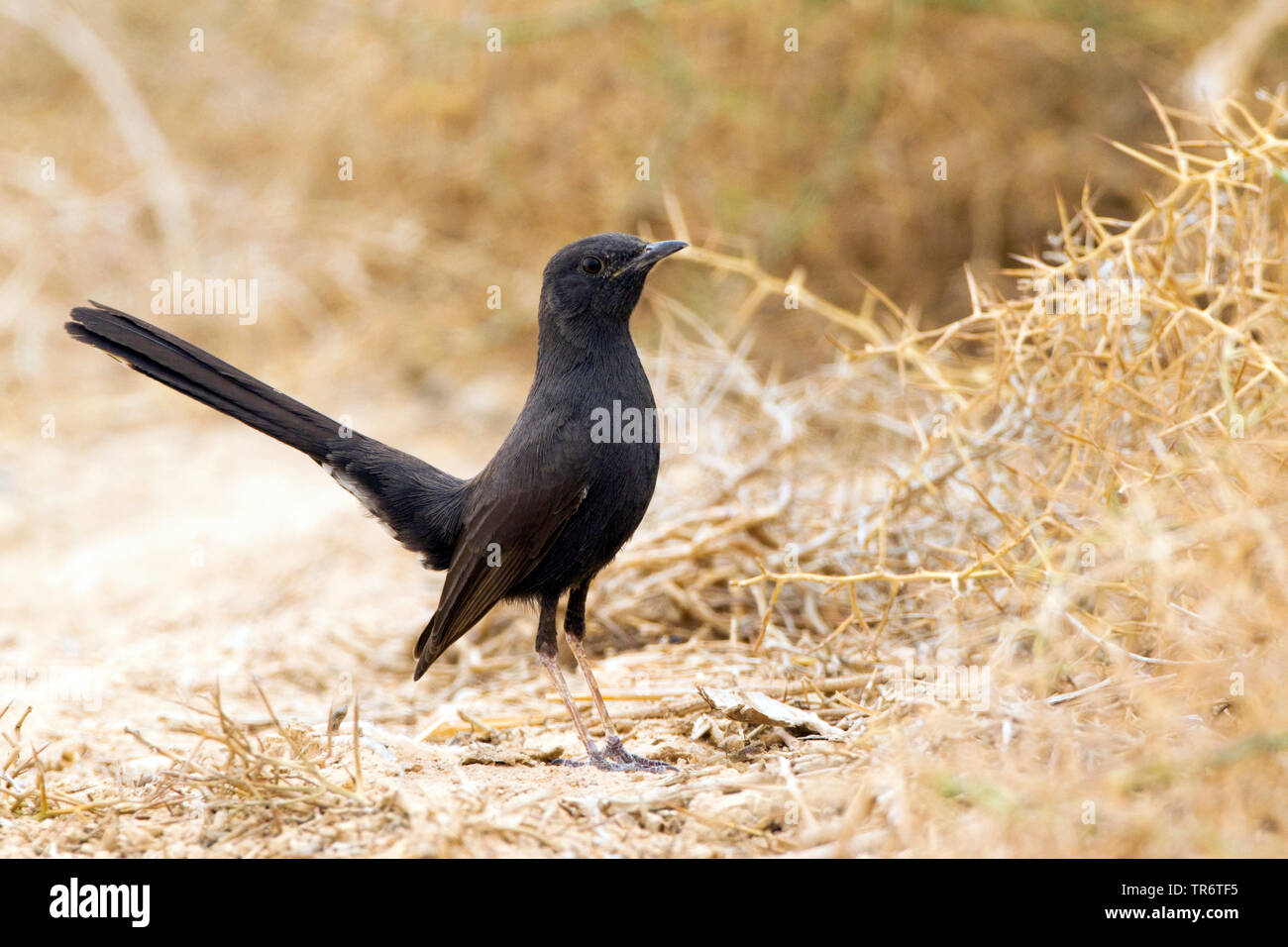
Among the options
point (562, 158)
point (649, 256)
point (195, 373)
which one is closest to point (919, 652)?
point (649, 256)

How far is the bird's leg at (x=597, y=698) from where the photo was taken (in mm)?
3627

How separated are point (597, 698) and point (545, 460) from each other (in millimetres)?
807

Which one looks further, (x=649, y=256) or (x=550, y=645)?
(x=550, y=645)

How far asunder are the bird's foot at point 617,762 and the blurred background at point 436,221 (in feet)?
4.20

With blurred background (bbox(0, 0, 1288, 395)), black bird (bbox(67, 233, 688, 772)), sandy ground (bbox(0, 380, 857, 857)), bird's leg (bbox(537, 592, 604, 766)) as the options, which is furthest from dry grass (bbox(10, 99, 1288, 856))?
blurred background (bbox(0, 0, 1288, 395))

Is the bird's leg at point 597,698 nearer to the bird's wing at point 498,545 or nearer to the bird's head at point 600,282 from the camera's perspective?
the bird's wing at point 498,545

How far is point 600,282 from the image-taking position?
3.88 m

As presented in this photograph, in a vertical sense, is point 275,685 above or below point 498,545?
below

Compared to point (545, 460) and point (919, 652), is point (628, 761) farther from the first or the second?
point (919, 652)

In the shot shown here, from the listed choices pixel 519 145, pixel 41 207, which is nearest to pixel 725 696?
pixel 519 145

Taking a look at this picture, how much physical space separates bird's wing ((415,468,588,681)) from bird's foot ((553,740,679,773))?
54 centimetres

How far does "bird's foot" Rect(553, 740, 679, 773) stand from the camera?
3.59 meters

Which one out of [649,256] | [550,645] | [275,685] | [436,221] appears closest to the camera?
[649,256]
